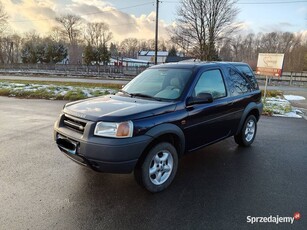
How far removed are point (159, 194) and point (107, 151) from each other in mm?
1030

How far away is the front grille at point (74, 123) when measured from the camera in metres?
3.11

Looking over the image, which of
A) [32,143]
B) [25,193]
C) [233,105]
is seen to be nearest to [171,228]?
[25,193]

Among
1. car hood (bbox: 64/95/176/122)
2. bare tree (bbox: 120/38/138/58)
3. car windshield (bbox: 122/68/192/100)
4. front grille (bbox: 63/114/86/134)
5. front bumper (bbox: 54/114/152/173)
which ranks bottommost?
front bumper (bbox: 54/114/152/173)

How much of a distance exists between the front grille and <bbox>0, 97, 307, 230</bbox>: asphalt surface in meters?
0.89

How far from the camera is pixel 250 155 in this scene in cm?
479

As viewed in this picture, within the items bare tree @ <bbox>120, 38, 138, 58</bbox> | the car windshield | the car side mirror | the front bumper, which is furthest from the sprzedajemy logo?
bare tree @ <bbox>120, 38, 138, 58</bbox>

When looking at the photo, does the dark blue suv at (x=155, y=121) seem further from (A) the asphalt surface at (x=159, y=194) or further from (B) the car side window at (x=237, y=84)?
(A) the asphalt surface at (x=159, y=194)

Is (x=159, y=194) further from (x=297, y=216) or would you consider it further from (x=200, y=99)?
(x=297, y=216)

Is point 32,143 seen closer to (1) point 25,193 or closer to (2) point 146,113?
(1) point 25,193

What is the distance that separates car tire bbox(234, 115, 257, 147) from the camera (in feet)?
16.7

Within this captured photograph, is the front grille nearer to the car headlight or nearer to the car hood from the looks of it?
the car hood

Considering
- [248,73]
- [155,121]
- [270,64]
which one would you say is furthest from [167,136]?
[270,64]

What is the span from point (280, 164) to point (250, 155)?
58cm

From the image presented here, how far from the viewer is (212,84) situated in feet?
13.5
